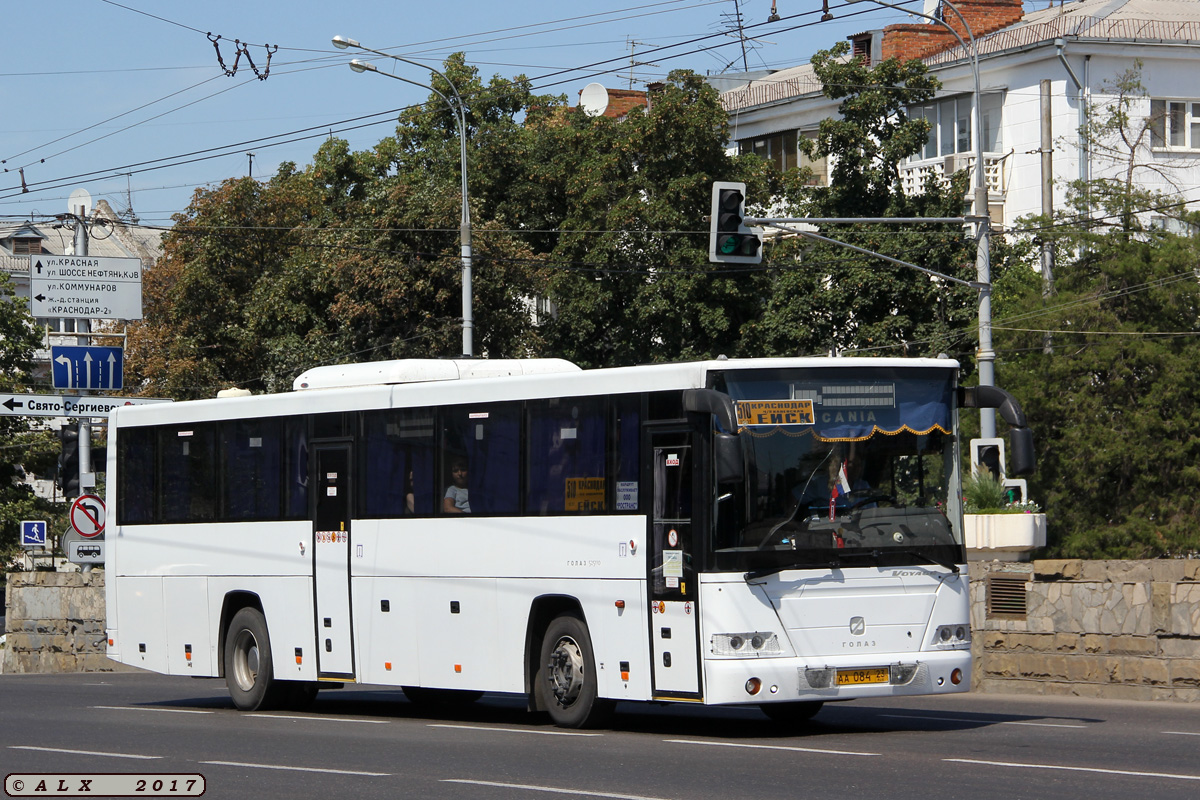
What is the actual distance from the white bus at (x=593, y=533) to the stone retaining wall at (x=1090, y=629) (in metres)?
5.34

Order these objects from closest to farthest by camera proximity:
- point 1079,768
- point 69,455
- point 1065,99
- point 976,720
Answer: point 1079,768 → point 976,720 → point 69,455 → point 1065,99

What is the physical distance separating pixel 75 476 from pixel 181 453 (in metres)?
9.38

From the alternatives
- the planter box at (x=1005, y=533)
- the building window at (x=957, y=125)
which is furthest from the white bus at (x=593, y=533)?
the building window at (x=957, y=125)

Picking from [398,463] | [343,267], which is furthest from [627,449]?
[343,267]

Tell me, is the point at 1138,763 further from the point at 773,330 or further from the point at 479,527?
the point at 773,330

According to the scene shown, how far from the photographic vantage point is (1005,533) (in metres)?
21.6

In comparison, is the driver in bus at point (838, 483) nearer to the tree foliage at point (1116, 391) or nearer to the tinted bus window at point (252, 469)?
the tinted bus window at point (252, 469)

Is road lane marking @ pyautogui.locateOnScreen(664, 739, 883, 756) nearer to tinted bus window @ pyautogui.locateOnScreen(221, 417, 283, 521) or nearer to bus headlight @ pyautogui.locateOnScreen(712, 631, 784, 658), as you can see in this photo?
bus headlight @ pyautogui.locateOnScreen(712, 631, 784, 658)

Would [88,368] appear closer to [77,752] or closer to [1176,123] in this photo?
[77,752]

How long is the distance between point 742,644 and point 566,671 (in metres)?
2.09

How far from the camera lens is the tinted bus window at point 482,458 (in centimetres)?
1535

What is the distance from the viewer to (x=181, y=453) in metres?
19.0

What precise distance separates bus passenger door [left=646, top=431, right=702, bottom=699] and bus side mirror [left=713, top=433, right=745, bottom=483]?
3.67 feet

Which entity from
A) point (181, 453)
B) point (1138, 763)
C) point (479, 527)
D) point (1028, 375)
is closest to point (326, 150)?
point (1028, 375)
